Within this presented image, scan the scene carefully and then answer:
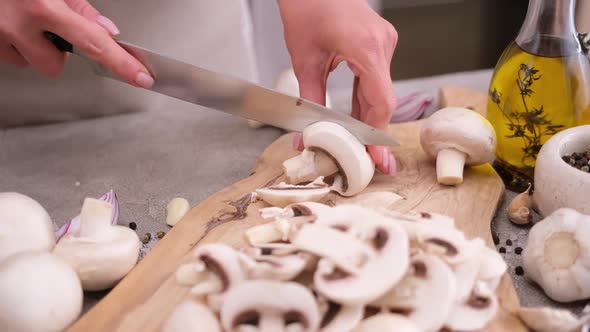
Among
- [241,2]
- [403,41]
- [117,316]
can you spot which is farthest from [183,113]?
[403,41]

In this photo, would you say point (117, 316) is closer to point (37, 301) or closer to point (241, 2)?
point (37, 301)

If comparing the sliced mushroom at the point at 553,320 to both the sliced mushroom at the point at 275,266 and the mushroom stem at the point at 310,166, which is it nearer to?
the sliced mushroom at the point at 275,266

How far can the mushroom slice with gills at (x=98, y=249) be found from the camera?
1.12 m

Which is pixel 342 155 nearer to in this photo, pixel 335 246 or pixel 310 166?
pixel 310 166

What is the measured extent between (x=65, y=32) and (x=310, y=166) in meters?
0.57

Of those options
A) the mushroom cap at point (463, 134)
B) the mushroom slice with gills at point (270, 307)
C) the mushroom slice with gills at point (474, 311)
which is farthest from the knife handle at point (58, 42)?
the mushroom slice with gills at point (474, 311)

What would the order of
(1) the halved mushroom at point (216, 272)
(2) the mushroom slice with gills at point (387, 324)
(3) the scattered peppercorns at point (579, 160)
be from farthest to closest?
(3) the scattered peppercorns at point (579, 160)
(1) the halved mushroom at point (216, 272)
(2) the mushroom slice with gills at point (387, 324)

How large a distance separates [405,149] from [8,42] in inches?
37.3

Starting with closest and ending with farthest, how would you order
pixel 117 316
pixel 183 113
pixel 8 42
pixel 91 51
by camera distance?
1. pixel 117 316
2. pixel 91 51
3. pixel 8 42
4. pixel 183 113

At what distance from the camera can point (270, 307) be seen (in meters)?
0.96

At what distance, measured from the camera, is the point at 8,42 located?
1.39m

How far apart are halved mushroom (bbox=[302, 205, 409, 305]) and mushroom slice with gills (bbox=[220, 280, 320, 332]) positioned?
0.03 meters

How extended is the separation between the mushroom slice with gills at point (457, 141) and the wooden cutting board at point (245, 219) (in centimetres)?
4

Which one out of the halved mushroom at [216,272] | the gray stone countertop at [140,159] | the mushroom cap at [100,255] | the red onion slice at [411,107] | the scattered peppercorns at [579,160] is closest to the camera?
the halved mushroom at [216,272]
